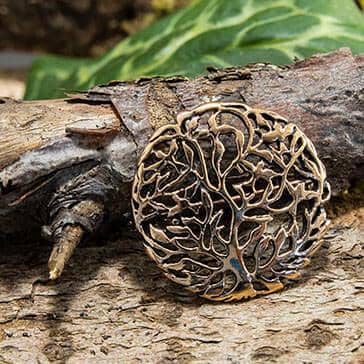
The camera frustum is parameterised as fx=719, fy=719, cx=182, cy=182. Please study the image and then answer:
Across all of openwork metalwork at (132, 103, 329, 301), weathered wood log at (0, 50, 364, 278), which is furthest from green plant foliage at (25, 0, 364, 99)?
openwork metalwork at (132, 103, 329, 301)

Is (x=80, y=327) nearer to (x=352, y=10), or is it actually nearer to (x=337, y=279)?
(x=337, y=279)

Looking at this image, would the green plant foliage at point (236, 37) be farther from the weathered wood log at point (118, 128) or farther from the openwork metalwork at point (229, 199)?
the openwork metalwork at point (229, 199)

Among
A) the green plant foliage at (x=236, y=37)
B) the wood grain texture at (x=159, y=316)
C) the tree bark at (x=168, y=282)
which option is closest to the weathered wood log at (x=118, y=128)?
the tree bark at (x=168, y=282)

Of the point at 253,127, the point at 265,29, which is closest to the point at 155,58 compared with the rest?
the point at 265,29

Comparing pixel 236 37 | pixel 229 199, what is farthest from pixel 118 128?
pixel 236 37

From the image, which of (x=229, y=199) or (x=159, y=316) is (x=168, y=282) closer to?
(x=159, y=316)
